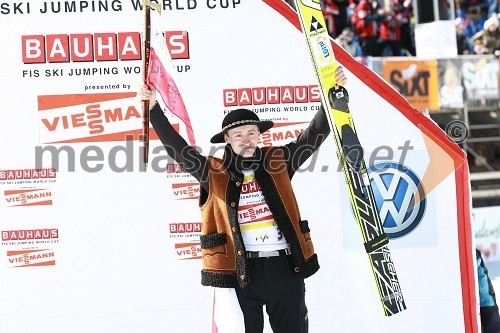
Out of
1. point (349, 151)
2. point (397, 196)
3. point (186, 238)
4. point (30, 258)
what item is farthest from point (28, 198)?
point (397, 196)

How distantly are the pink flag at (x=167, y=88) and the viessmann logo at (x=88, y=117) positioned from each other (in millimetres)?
396

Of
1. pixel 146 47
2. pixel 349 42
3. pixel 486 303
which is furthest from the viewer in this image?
pixel 349 42

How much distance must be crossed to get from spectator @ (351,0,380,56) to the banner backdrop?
19.6 ft

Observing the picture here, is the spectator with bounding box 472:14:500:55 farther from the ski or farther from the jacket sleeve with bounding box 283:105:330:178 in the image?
the jacket sleeve with bounding box 283:105:330:178

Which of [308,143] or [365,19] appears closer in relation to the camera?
[308,143]

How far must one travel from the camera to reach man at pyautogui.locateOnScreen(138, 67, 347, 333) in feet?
10.0

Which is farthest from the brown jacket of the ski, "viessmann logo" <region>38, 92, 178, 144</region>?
"viessmann logo" <region>38, 92, 178, 144</region>

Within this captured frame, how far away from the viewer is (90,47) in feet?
12.7

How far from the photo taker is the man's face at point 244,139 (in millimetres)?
3123

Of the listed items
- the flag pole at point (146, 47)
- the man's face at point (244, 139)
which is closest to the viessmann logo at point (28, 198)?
the flag pole at point (146, 47)

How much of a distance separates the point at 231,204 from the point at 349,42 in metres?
6.76

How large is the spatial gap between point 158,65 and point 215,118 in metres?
0.72

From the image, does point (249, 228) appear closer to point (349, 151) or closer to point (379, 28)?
point (349, 151)

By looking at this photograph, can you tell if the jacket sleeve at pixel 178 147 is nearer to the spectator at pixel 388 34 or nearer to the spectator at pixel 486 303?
the spectator at pixel 486 303
